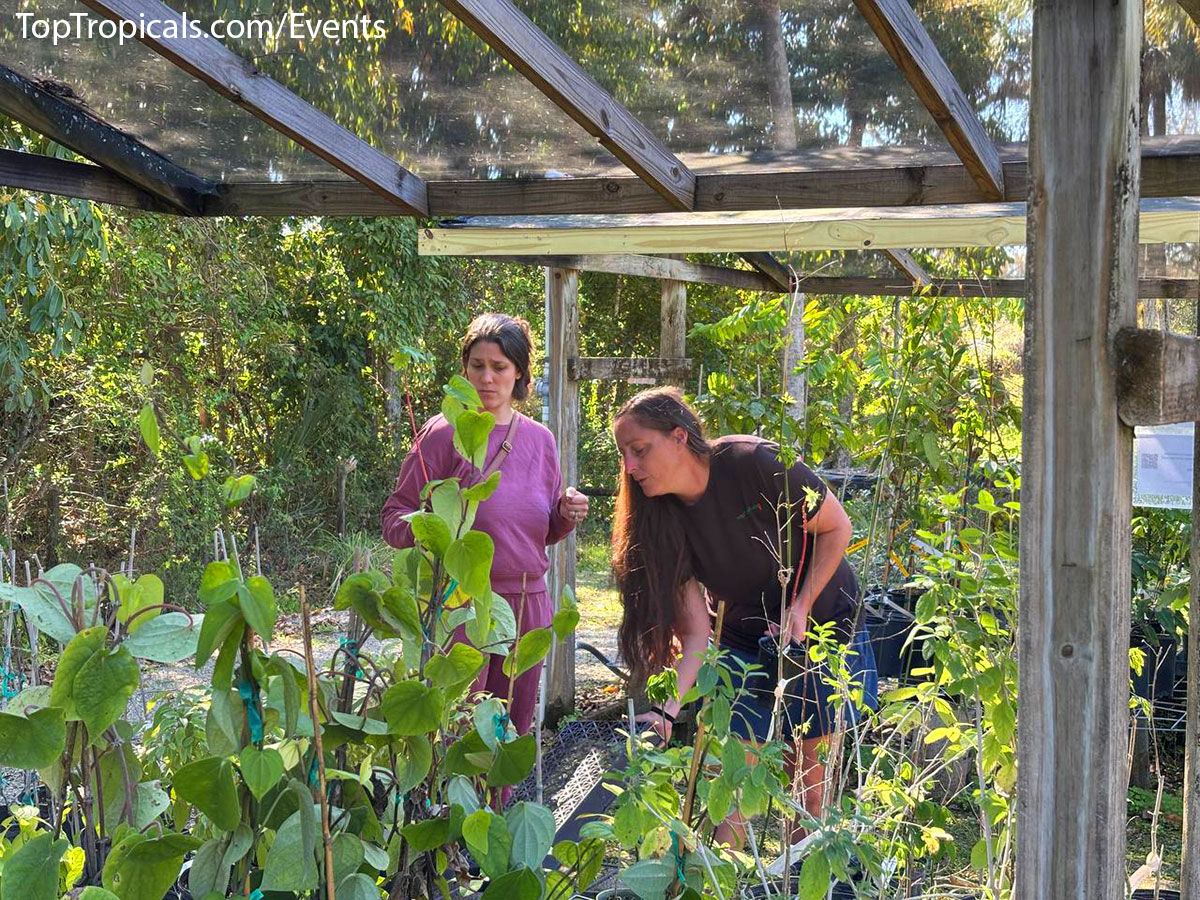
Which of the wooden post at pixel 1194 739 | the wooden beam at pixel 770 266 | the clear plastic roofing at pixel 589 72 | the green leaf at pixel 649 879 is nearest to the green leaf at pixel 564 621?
the green leaf at pixel 649 879

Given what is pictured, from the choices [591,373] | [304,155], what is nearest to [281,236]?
[591,373]

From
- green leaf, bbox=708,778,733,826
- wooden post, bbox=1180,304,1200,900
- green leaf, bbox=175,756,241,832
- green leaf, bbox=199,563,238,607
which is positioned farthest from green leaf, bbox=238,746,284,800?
wooden post, bbox=1180,304,1200,900

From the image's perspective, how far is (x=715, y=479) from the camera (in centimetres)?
273

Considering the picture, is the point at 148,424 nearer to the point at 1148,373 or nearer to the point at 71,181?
the point at 1148,373

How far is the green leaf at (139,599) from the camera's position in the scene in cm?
99

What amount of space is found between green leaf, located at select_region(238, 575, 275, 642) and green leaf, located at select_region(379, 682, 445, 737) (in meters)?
0.14

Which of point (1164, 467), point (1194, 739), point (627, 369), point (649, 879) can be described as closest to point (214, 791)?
point (649, 879)

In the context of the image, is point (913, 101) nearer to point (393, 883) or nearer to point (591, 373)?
point (393, 883)

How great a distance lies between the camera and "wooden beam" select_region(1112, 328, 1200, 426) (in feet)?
3.98

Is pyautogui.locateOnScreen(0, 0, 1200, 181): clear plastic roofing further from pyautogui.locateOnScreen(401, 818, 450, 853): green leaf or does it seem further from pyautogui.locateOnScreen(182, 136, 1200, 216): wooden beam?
pyautogui.locateOnScreen(401, 818, 450, 853): green leaf

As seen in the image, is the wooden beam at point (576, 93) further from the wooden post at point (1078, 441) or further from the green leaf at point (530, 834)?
the green leaf at point (530, 834)

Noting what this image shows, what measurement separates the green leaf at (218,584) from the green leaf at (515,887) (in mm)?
351

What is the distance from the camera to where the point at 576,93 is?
2.53m

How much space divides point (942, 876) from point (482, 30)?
2.06 meters
